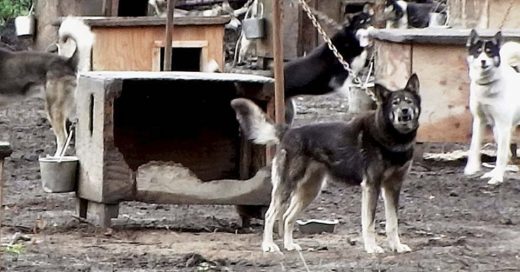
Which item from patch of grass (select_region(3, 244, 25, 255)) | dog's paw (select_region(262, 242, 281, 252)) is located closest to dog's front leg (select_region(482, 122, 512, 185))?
dog's paw (select_region(262, 242, 281, 252))

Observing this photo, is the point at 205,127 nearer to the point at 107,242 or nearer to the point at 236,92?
the point at 236,92

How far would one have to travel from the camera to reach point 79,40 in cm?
1327

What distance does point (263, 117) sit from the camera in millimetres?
7859

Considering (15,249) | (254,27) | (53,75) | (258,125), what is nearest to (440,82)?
(53,75)

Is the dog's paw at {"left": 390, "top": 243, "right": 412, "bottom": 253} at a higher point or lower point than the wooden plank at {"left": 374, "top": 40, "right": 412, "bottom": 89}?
lower

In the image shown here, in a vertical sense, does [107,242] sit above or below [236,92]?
below

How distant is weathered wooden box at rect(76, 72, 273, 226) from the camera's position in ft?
27.6

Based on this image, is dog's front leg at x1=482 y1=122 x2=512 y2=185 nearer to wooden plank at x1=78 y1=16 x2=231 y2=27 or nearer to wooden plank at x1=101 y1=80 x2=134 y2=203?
wooden plank at x1=101 y1=80 x2=134 y2=203

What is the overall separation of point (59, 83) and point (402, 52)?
3481 millimetres

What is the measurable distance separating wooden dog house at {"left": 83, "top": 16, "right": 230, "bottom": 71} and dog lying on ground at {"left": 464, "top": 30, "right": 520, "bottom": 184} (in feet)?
13.6

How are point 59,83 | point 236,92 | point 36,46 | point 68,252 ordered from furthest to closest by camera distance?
point 36,46 → point 59,83 → point 236,92 → point 68,252

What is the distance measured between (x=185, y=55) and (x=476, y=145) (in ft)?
15.7

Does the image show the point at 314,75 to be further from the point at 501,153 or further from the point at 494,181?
the point at 494,181

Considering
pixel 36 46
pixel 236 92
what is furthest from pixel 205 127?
pixel 36 46
